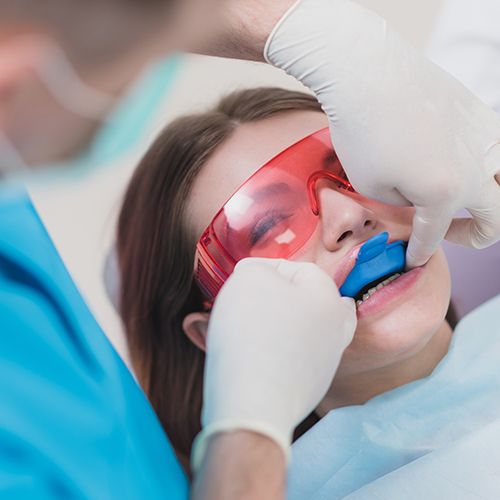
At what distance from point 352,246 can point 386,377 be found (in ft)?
1.04

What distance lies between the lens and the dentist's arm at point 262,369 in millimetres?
832

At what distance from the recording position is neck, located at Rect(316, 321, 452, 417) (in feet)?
4.75

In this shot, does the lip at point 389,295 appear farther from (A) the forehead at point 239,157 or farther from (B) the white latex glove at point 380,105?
(A) the forehead at point 239,157

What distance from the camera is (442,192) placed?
3.82 ft

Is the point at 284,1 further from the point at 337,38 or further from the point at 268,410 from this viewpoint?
the point at 268,410

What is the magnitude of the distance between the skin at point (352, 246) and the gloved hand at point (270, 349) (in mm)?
196

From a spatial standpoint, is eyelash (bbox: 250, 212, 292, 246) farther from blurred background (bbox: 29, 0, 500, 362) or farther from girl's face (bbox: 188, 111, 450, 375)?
blurred background (bbox: 29, 0, 500, 362)

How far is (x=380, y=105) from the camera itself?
1153mm

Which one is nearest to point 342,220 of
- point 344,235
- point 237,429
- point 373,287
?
point 344,235

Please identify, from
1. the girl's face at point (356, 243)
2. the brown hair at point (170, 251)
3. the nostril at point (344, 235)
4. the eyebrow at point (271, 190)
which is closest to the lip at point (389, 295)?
the girl's face at point (356, 243)

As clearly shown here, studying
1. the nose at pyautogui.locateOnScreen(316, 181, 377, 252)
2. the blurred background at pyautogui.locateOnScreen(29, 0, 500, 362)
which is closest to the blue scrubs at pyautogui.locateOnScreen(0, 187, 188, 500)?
the blurred background at pyautogui.locateOnScreen(29, 0, 500, 362)

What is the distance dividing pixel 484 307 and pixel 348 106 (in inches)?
25.4

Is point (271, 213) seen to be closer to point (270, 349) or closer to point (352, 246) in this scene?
point (352, 246)

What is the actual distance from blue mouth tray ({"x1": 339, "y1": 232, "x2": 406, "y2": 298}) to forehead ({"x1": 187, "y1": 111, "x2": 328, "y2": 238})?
9.2 inches
